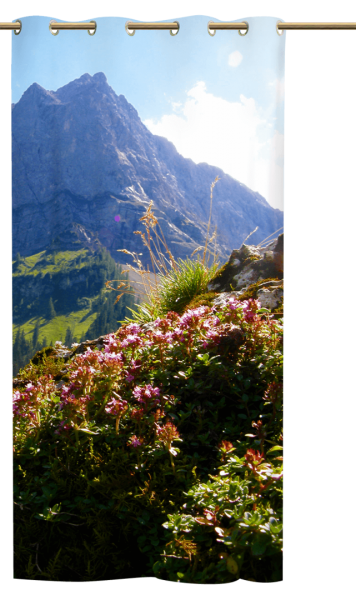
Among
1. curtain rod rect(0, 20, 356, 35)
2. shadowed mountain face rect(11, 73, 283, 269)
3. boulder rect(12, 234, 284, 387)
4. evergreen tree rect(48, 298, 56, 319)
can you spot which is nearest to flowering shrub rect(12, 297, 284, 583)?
boulder rect(12, 234, 284, 387)

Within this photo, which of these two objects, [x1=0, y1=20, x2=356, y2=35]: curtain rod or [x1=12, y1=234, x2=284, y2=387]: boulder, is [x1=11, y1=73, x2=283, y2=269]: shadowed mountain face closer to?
[x1=12, y1=234, x2=284, y2=387]: boulder

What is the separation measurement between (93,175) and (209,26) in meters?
0.93

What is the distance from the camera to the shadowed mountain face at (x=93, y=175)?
201 centimetres

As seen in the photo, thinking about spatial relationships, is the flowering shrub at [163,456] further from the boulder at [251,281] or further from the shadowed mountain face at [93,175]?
the shadowed mountain face at [93,175]

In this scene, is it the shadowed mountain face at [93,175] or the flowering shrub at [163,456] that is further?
the shadowed mountain face at [93,175]

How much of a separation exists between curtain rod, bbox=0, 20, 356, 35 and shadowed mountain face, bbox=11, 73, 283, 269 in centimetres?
25

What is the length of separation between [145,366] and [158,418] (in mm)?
345

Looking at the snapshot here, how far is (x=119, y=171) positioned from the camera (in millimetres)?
2229

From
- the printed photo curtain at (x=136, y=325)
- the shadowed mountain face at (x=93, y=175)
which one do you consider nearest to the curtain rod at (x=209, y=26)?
the printed photo curtain at (x=136, y=325)

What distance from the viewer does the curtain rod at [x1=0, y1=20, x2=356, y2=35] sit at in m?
1.96

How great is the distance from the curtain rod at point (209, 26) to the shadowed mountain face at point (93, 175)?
247 mm

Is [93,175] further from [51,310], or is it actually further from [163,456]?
[163,456]
